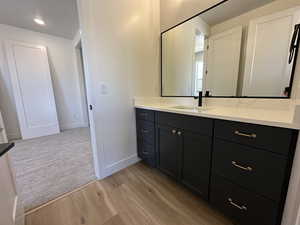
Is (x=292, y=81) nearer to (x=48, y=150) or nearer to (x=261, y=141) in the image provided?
(x=261, y=141)

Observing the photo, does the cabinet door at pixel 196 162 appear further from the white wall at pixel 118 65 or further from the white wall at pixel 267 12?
the white wall at pixel 118 65

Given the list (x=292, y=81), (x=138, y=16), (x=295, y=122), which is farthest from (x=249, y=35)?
(x=138, y=16)

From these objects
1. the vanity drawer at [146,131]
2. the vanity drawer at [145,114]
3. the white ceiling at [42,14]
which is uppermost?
the white ceiling at [42,14]

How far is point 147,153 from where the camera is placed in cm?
181

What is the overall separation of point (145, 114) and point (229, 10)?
1.42 metres

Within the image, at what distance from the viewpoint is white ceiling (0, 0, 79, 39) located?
212 centimetres

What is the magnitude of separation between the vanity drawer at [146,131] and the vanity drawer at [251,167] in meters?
0.79

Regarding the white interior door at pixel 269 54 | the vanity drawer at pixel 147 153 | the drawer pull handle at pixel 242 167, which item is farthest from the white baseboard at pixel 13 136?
the white interior door at pixel 269 54

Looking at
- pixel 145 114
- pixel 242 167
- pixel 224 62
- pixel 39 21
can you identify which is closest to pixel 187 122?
pixel 242 167

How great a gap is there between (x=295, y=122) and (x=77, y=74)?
4.44 metres

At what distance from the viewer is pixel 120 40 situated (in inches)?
64.2

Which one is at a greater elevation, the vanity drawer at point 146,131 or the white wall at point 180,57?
the white wall at point 180,57

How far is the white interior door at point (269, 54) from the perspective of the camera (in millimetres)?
1026

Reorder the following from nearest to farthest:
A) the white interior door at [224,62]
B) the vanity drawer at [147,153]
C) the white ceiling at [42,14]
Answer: the white interior door at [224,62] → the vanity drawer at [147,153] → the white ceiling at [42,14]
